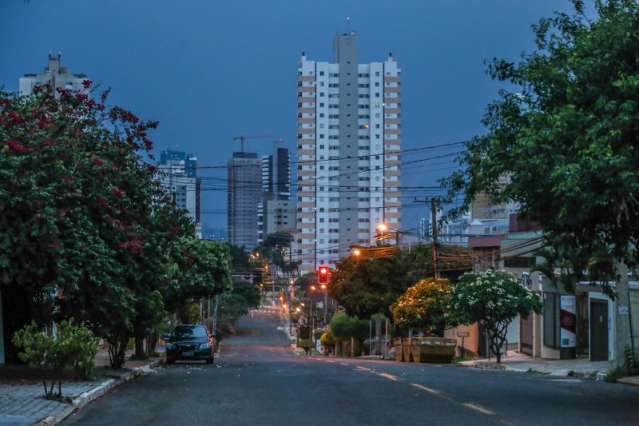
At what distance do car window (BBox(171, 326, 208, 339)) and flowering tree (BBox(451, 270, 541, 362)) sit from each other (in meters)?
10.6

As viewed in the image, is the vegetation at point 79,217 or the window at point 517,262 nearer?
the vegetation at point 79,217

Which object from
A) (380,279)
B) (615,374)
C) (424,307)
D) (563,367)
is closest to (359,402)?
(615,374)

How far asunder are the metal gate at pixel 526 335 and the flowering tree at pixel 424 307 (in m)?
4.62

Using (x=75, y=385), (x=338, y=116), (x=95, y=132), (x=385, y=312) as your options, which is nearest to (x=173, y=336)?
(x=95, y=132)

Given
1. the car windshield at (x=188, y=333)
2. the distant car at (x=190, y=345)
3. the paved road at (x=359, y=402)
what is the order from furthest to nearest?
the car windshield at (x=188, y=333) < the distant car at (x=190, y=345) < the paved road at (x=359, y=402)

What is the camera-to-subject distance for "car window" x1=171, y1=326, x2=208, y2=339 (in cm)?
→ 3731

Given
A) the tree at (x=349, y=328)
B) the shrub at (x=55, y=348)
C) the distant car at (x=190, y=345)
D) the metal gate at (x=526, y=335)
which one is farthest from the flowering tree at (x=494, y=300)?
the tree at (x=349, y=328)

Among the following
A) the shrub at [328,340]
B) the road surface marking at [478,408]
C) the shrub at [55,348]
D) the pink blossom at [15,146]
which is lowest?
the shrub at [328,340]

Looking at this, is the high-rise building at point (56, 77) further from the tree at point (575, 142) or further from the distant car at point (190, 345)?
the tree at point (575, 142)

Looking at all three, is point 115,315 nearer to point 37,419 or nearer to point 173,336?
point 37,419

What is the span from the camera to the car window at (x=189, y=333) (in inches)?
1469

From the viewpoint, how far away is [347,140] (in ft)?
444

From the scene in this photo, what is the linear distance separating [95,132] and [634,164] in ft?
43.8

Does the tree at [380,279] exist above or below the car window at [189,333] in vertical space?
above
